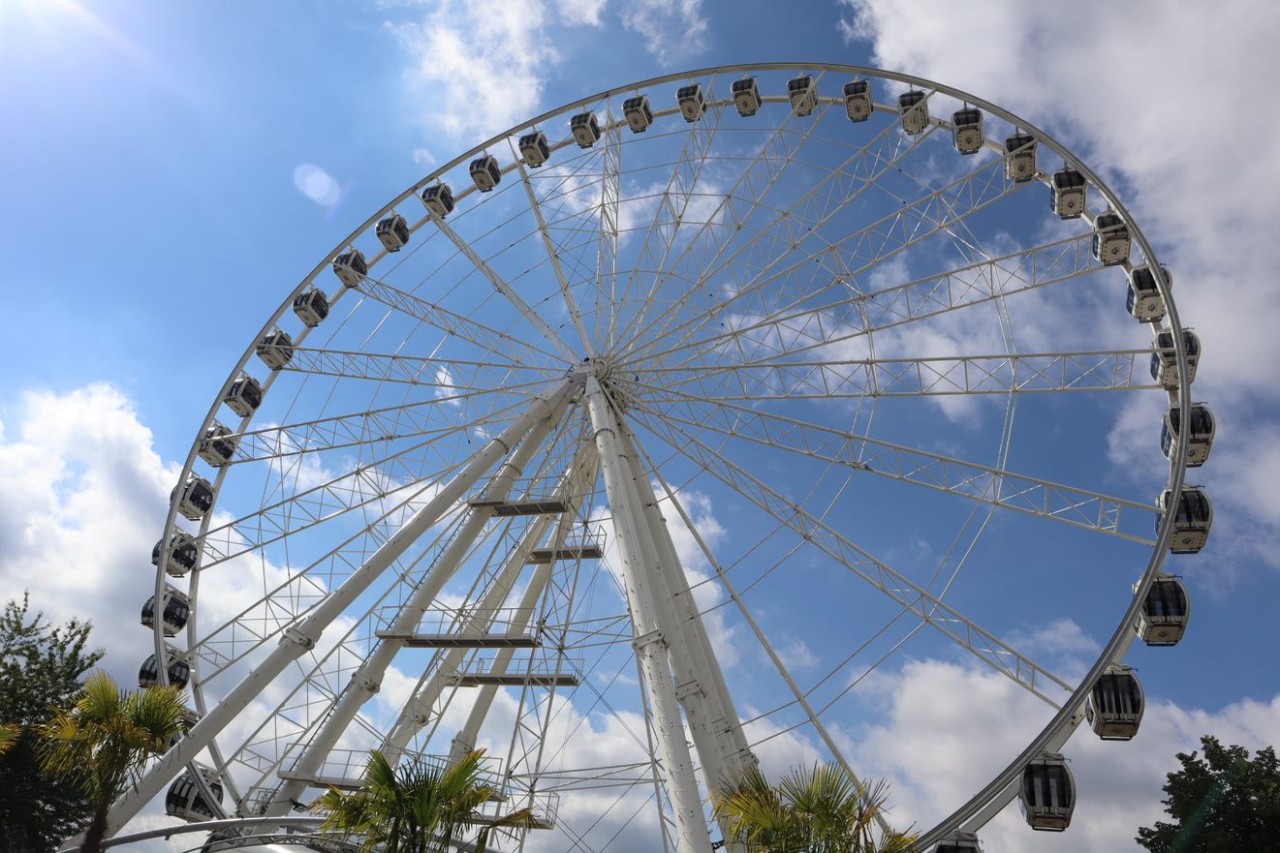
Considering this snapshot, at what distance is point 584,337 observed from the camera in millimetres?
23609

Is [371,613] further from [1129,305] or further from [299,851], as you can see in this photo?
[1129,305]

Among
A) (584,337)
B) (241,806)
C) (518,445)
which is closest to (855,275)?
(584,337)

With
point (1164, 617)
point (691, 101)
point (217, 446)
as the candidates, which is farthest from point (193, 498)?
point (1164, 617)

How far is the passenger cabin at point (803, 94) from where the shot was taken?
24.9 metres

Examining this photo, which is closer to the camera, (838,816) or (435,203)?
(838,816)

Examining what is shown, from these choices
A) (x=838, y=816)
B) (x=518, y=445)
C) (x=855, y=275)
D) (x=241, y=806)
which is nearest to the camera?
(x=838, y=816)

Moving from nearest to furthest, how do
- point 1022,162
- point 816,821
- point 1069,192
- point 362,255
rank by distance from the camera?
point 816,821 < point 1069,192 < point 1022,162 < point 362,255

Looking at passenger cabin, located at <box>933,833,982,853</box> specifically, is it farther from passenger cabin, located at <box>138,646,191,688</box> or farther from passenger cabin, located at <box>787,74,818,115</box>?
passenger cabin, located at <box>787,74,818,115</box>

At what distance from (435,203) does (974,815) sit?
21.7 metres

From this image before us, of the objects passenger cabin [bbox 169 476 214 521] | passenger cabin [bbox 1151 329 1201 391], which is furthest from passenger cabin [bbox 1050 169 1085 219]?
passenger cabin [bbox 169 476 214 521]

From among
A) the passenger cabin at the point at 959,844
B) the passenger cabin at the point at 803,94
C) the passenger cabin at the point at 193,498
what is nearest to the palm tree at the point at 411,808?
the passenger cabin at the point at 959,844

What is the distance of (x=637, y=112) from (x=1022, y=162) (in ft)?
36.2

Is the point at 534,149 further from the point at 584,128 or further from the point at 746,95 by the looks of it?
the point at 746,95

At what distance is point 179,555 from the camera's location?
77.3 feet
